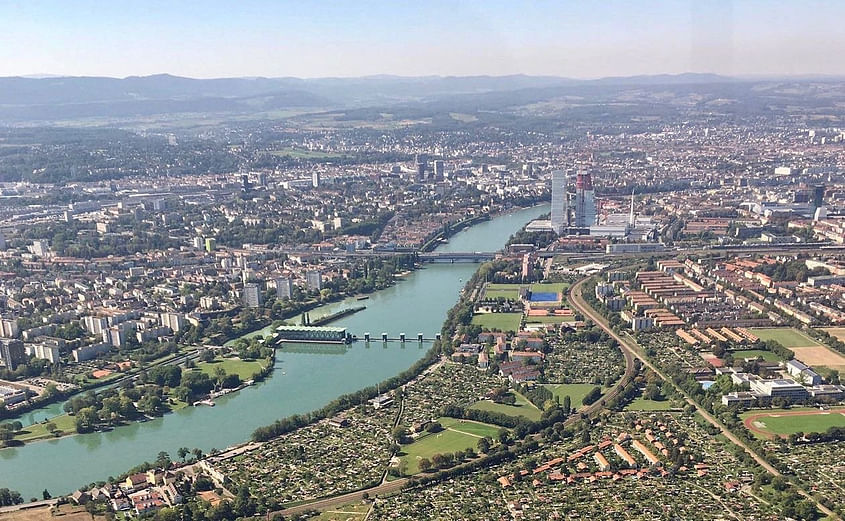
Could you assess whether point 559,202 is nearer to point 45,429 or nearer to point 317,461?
point 317,461

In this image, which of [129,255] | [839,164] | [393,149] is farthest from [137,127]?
[839,164]

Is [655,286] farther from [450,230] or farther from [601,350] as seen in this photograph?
[450,230]

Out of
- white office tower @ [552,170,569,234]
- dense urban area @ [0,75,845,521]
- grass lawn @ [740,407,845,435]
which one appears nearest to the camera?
dense urban area @ [0,75,845,521]

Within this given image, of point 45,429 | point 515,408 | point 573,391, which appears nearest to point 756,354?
point 573,391

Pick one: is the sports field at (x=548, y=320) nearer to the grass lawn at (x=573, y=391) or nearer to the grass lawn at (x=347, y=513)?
the grass lawn at (x=573, y=391)

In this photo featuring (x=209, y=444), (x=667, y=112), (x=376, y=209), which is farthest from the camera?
(x=667, y=112)

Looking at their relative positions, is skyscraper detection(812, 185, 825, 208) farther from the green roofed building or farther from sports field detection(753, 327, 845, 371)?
the green roofed building

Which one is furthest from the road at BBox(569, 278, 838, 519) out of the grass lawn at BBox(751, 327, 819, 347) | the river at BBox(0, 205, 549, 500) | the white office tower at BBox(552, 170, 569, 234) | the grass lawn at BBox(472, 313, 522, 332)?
the white office tower at BBox(552, 170, 569, 234)

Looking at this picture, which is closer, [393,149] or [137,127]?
[393,149]
